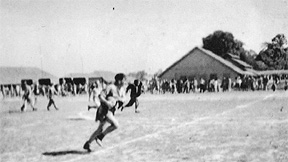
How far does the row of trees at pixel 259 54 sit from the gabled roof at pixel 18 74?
34.4 m

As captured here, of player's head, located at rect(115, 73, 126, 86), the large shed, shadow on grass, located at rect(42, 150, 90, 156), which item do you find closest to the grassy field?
shadow on grass, located at rect(42, 150, 90, 156)

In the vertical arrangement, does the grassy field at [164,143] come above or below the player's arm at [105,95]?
below

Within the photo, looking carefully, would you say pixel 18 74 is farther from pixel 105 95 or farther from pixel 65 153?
pixel 105 95

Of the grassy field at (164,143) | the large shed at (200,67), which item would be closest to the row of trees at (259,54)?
the large shed at (200,67)

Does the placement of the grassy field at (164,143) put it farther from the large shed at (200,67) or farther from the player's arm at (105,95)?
the large shed at (200,67)

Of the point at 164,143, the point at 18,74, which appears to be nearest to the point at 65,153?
the point at 164,143

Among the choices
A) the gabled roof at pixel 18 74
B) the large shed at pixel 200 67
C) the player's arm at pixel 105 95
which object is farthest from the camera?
the gabled roof at pixel 18 74

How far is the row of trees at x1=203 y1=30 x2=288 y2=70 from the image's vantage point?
68875 mm

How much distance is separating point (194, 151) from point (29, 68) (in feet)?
256

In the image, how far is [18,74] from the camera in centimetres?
7331

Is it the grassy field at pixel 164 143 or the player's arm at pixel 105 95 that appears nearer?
the grassy field at pixel 164 143

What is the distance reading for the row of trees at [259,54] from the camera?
68.9 m

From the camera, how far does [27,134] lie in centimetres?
1084

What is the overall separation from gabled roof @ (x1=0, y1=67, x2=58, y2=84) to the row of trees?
113ft
